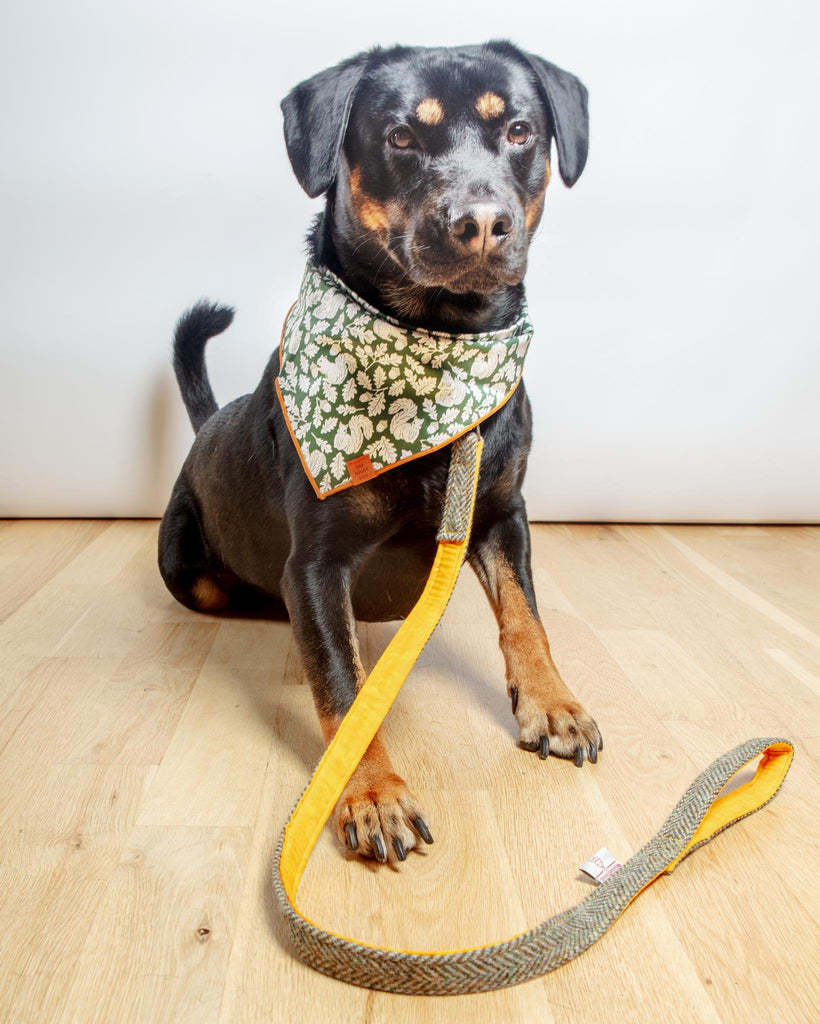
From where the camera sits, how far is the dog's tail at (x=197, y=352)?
245 centimetres

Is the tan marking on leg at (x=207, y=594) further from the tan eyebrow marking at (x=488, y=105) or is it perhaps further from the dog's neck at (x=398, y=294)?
the tan eyebrow marking at (x=488, y=105)

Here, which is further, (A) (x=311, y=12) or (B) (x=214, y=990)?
(A) (x=311, y=12)

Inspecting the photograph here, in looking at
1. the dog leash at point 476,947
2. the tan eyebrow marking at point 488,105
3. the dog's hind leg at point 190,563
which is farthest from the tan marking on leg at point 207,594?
the tan eyebrow marking at point 488,105

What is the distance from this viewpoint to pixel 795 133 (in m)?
2.59

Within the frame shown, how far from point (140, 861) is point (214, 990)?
27 centimetres

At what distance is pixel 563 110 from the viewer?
4.94 feet

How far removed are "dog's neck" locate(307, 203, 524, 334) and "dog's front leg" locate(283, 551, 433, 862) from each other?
18.2 inches

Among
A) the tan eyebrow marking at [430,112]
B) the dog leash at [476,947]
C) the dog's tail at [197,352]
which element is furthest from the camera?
the dog's tail at [197,352]

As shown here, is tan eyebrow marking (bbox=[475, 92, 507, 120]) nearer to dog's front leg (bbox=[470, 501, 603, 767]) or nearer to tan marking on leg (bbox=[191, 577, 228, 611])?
dog's front leg (bbox=[470, 501, 603, 767])

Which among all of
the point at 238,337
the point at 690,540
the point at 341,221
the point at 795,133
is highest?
the point at 795,133

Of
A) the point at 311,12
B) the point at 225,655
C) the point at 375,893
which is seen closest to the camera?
the point at 375,893

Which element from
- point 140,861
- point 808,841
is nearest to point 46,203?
point 140,861

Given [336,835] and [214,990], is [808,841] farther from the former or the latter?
[214,990]

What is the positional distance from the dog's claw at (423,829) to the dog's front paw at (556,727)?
317 mm
